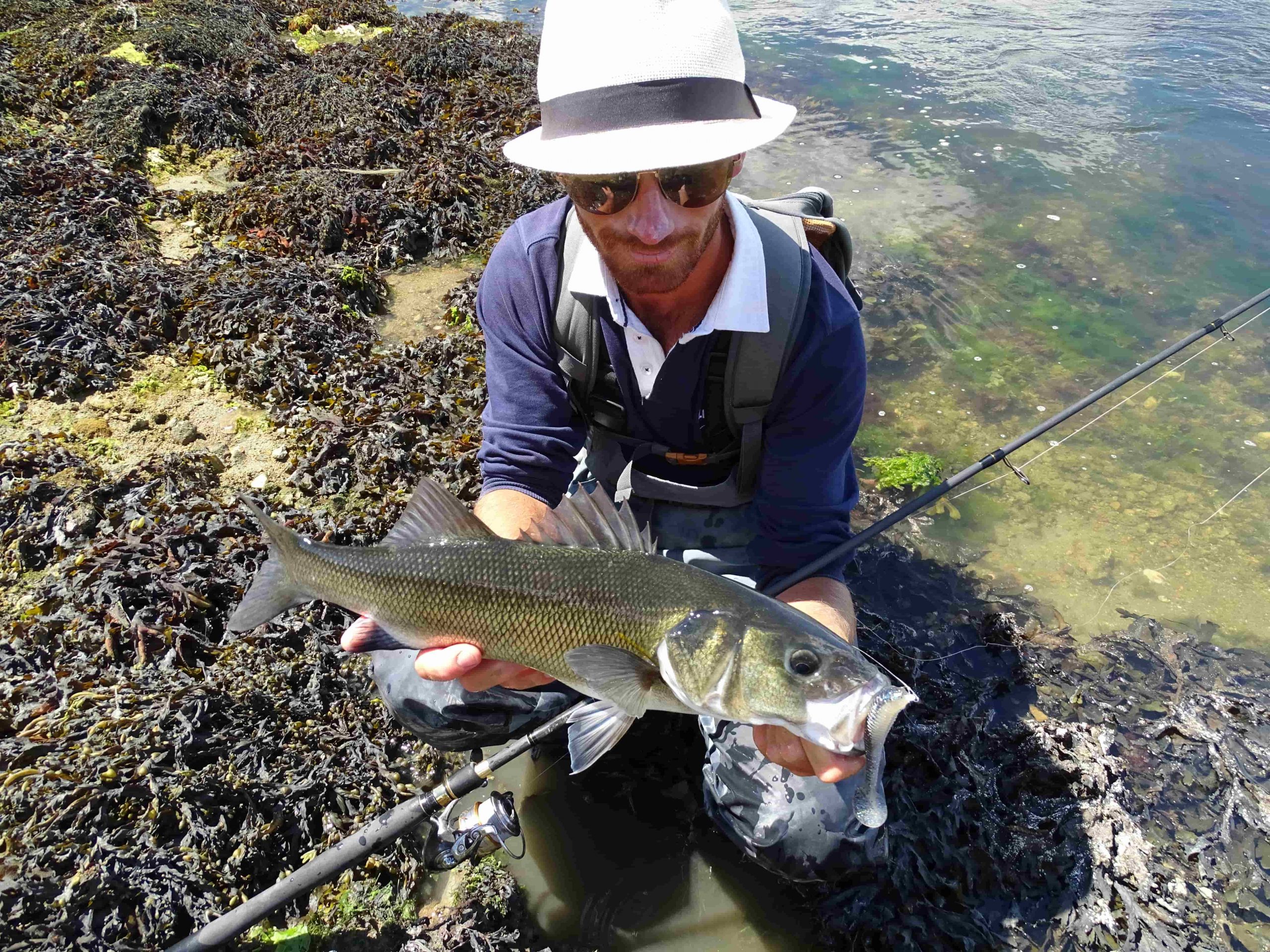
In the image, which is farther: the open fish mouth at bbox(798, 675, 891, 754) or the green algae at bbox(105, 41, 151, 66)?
the green algae at bbox(105, 41, 151, 66)

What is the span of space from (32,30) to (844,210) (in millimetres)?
10988

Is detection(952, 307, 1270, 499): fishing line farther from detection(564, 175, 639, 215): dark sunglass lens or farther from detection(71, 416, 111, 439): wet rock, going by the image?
detection(71, 416, 111, 439): wet rock

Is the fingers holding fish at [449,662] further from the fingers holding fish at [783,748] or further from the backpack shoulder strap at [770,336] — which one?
the backpack shoulder strap at [770,336]

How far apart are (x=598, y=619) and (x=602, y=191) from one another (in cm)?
129

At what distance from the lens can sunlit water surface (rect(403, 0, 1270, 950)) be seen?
4.55 metres

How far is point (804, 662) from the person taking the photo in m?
1.88

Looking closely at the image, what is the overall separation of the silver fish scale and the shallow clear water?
10.1 feet

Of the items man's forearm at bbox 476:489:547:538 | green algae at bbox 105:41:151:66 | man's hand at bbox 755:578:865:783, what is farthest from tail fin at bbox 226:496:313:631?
green algae at bbox 105:41:151:66

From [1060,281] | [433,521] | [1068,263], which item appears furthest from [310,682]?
[1068,263]

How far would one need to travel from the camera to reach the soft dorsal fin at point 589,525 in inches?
94.0

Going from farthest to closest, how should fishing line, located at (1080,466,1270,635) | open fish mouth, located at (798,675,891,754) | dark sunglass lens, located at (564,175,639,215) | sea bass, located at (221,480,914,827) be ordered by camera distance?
fishing line, located at (1080,466,1270,635) → dark sunglass lens, located at (564,175,639,215) → sea bass, located at (221,480,914,827) → open fish mouth, located at (798,675,891,754)

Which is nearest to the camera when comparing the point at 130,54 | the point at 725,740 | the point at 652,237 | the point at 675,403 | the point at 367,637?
the point at 652,237

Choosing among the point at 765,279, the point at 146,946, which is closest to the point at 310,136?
the point at 765,279

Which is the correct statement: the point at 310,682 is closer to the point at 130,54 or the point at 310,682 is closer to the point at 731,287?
the point at 731,287
